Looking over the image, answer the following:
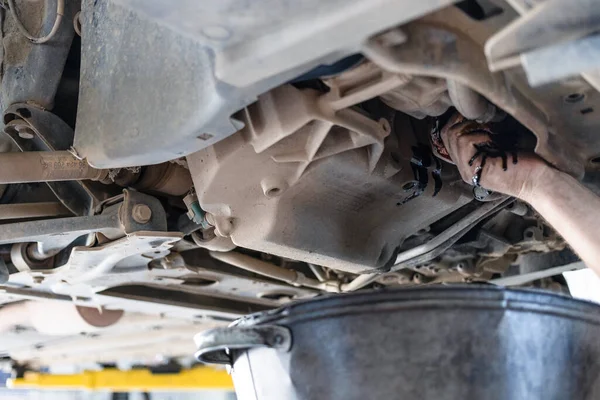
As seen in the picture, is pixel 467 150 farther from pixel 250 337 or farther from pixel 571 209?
pixel 250 337

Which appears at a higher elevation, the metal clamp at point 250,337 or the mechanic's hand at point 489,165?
the mechanic's hand at point 489,165

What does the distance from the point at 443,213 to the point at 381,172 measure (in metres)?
0.25

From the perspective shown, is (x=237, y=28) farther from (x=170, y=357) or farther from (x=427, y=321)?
(x=170, y=357)

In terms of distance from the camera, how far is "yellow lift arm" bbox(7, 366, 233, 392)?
383cm

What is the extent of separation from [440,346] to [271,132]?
1.26 feet

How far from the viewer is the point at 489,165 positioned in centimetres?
108

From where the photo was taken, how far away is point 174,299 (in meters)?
2.04

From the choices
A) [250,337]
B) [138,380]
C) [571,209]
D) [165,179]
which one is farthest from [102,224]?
[138,380]

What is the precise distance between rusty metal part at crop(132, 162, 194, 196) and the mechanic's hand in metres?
0.56

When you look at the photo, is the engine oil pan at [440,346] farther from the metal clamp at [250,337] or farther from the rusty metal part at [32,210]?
the rusty metal part at [32,210]

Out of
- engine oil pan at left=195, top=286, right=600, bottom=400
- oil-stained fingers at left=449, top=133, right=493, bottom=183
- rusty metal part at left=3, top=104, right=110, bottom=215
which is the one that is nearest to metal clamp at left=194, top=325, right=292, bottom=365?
engine oil pan at left=195, top=286, right=600, bottom=400

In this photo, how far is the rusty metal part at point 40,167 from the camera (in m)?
1.27

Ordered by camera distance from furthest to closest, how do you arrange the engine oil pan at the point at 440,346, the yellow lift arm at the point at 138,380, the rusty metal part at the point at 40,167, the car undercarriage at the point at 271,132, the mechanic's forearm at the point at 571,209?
the yellow lift arm at the point at 138,380
the rusty metal part at the point at 40,167
the engine oil pan at the point at 440,346
the mechanic's forearm at the point at 571,209
the car undercarriage at the point at 271,132

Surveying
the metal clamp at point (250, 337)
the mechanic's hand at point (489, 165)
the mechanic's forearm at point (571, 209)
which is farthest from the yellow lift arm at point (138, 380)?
the mechanic's forearm at point (571, 209)
